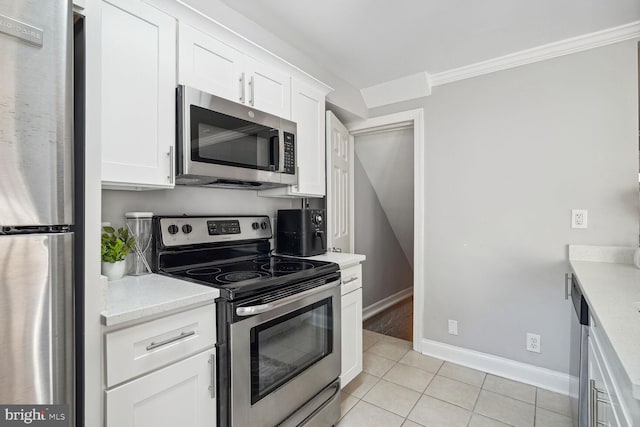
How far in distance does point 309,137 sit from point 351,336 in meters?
1.40

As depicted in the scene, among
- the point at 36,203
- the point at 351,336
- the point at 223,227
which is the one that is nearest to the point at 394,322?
the point at 351,336

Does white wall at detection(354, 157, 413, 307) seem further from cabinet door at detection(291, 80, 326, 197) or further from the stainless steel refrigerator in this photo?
the stainless steel refrigerator

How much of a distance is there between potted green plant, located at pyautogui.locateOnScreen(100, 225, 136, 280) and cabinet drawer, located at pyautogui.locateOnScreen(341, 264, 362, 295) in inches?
46.9

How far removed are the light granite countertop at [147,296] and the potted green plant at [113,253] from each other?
0.05 m

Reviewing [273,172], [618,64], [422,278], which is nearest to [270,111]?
[273,172]

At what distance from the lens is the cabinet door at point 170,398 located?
100 centimetres

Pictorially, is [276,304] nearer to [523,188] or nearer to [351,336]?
[351,336]

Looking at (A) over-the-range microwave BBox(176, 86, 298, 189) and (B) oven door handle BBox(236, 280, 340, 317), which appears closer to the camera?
(B) oven door handle BBox(236, 280, 340, 317)

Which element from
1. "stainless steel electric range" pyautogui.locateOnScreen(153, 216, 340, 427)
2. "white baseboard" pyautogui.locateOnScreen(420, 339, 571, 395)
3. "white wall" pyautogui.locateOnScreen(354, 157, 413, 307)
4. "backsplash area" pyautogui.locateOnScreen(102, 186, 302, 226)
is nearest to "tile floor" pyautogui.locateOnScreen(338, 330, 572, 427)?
"white baseboard" pyautogui.locateOnScreen(420, 339, 571, 395)

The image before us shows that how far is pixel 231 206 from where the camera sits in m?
2.10

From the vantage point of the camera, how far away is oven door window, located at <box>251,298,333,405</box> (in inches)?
53.6

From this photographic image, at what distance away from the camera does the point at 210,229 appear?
184cm

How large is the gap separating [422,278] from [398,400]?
102 cm

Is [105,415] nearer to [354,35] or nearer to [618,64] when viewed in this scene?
[354,35]
